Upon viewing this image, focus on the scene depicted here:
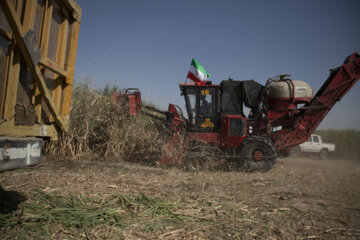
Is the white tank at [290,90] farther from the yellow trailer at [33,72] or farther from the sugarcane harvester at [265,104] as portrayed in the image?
the yellow trailer at [33,72]

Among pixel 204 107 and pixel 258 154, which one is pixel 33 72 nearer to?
pixel 204 107

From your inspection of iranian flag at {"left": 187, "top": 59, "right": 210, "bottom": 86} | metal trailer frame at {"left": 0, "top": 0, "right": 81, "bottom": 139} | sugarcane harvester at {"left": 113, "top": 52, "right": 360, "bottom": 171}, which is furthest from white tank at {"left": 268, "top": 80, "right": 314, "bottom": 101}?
metal trailer frame at {"left": 0, "top": 0, "right": 81, "bottom": 139}

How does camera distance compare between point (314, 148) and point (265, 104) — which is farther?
point (314, 148)

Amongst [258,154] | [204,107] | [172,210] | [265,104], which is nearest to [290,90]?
[265,104]

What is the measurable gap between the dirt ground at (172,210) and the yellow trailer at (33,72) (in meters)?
0.81

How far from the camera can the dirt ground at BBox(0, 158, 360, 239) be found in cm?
195

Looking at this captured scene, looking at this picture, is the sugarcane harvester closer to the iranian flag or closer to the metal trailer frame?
the iranian flag

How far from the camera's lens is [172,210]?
2.50 metres

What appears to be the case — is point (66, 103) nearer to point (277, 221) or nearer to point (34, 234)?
point (34, 234)

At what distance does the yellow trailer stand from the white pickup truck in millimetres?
15660

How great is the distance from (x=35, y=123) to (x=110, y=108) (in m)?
4.71

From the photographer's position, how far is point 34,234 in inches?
69.1

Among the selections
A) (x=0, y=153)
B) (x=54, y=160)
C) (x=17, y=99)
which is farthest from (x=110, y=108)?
(x=0, y=153)

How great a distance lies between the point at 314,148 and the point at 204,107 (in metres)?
12.2
